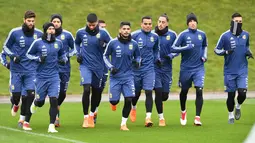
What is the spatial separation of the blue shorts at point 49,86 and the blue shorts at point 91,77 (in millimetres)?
1223

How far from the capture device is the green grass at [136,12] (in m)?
41.2

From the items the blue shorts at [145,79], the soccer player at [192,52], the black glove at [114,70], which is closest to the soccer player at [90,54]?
the blue shorts at [145,79]

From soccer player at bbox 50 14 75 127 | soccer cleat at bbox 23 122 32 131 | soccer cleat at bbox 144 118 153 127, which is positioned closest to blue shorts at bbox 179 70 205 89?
soccer cleat at bbox 144 118 153 127

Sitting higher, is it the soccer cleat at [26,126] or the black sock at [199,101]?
the black sock at [199,101]

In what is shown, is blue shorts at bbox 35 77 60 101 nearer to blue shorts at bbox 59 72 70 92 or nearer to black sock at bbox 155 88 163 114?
blue shorts at bbox 59 72 70 92

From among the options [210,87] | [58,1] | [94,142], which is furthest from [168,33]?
[58,1]

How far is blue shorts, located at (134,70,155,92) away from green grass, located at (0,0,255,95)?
18.6 metres

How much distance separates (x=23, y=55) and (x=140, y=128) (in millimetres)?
3108

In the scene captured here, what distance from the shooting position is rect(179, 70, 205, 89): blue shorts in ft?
66.2

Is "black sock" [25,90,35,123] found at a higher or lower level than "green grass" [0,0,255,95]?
lower

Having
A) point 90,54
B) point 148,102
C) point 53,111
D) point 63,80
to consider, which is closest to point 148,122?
point 148,102

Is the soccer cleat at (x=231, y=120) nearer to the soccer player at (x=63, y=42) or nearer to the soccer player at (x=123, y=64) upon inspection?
the soccer player at (x=123, y=64)

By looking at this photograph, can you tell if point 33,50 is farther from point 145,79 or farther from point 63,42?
point 145,79

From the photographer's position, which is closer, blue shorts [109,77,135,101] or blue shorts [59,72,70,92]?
blue shorts [109,77,135,101]
